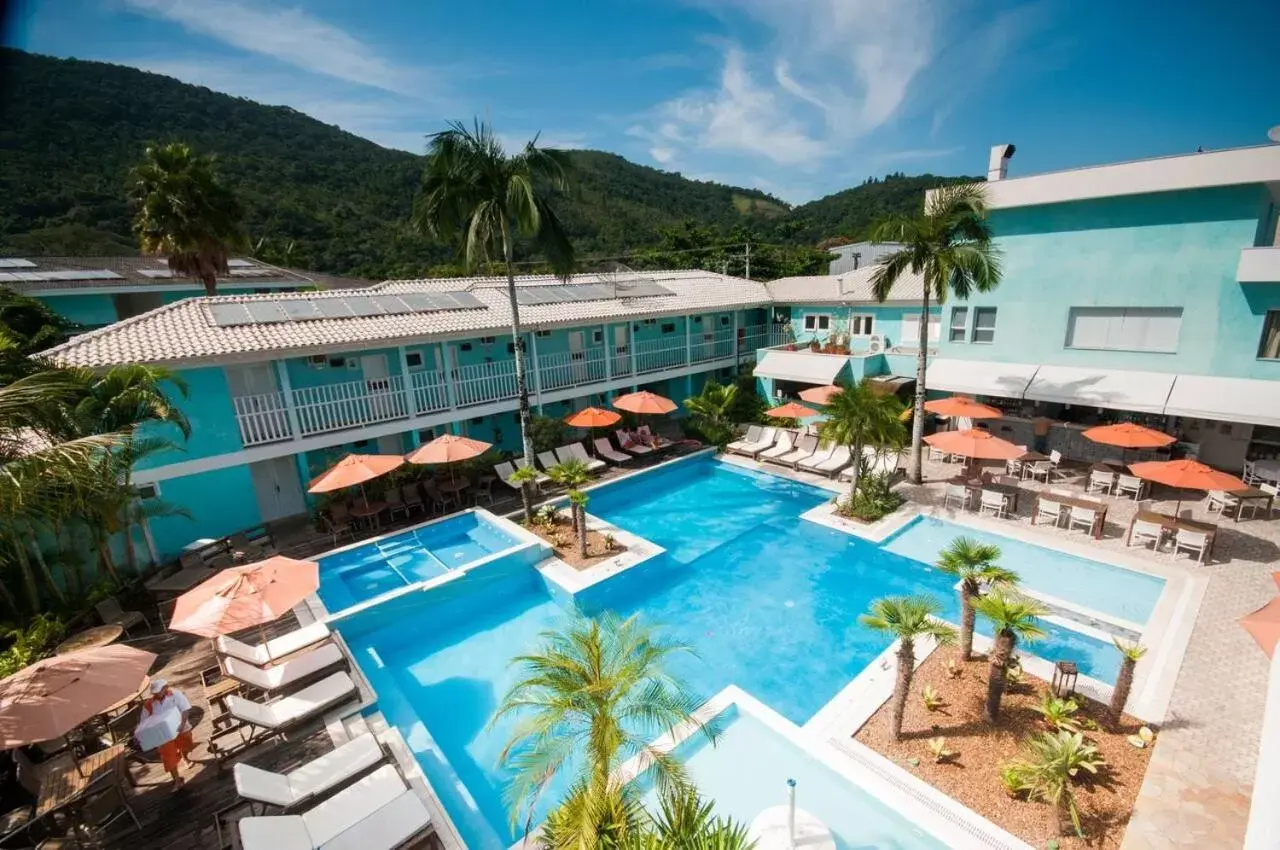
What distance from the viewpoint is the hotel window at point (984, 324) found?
22.4 metres

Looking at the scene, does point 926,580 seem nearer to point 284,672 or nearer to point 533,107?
point 284,672

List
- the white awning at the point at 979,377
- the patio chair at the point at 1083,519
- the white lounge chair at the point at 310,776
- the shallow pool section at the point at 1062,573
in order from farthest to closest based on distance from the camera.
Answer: the white awning at the point at 979,377
the patio chair at the point at 1083,519
the shallow pool section at the point at 1062,573
the white lounge chair at the point at 310,776

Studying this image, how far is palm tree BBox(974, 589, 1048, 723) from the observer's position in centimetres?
842

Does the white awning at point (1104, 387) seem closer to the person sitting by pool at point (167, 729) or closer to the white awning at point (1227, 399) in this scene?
the white awning at point (1227, 399)

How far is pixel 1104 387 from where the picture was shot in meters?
19.1

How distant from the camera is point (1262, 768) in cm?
332

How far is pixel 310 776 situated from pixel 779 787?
7.18 metres

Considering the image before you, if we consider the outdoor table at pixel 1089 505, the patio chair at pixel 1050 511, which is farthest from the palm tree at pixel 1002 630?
the patio chair at pixel 1050 511

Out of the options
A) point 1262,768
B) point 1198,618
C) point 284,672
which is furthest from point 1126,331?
point 284,672

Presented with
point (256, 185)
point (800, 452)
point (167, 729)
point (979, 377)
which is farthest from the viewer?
point (256, 185)

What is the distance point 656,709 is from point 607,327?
20.5 m

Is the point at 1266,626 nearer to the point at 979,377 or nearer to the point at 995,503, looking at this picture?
the point at 995,503

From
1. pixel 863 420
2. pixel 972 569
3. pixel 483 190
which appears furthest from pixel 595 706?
pixel 483 190

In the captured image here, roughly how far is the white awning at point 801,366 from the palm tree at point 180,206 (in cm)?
2791
